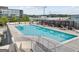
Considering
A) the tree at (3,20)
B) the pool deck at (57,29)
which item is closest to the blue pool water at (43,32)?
the pool deck at (57,29)

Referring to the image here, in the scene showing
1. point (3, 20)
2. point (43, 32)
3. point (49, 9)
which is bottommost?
point (43, 32)

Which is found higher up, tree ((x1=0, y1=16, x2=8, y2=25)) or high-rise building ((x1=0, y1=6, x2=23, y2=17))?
high-rise building ((x1=0, y1=6, x2=23, y2=17))

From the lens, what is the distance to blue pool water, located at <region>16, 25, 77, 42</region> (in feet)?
9.23

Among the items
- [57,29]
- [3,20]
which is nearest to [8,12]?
[3,20]

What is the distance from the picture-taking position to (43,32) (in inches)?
112

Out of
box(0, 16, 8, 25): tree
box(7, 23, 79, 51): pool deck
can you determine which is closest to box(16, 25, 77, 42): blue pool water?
box(7, 23, 79, 51): pool deck

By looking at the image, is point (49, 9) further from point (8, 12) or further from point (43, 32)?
point (8, 12)

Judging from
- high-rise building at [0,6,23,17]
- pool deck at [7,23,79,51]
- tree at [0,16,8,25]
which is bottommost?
pool deck at [7,23,79,51]

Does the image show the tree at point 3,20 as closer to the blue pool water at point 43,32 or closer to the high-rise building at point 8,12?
the high-rise building at point 8,12

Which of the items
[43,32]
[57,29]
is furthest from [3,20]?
[57,29]

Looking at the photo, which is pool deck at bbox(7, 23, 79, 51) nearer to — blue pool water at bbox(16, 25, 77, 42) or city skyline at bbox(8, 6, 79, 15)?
blue pool water at bbox(16, 25, 77, 42)

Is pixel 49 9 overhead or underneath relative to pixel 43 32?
overhead
